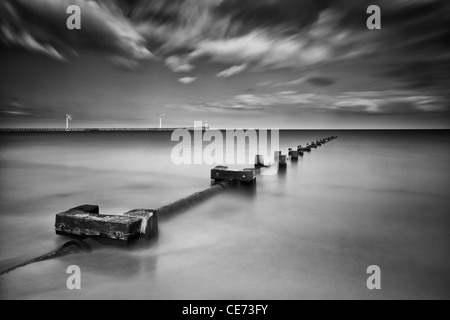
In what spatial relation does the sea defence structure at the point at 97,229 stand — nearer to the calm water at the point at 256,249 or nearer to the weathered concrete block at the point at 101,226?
the weathered concrete block at the point at 101,226

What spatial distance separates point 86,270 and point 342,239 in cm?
308

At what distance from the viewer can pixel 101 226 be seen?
9.91ft

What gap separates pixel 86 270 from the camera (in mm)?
2643

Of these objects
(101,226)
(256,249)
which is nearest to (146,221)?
(101,226)

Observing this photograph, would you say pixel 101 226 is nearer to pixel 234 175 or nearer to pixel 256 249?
pixel 256 249

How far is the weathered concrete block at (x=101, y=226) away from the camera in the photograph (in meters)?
2.99

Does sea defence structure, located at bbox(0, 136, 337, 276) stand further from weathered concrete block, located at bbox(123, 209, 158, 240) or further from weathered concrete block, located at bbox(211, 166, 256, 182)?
weathered concrete block, located at bbox(211, 166, 256, 182)

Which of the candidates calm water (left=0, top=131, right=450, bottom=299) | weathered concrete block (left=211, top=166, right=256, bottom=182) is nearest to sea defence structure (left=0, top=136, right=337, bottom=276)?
calm water (left=0, top=131, right=450, bottom=299)
